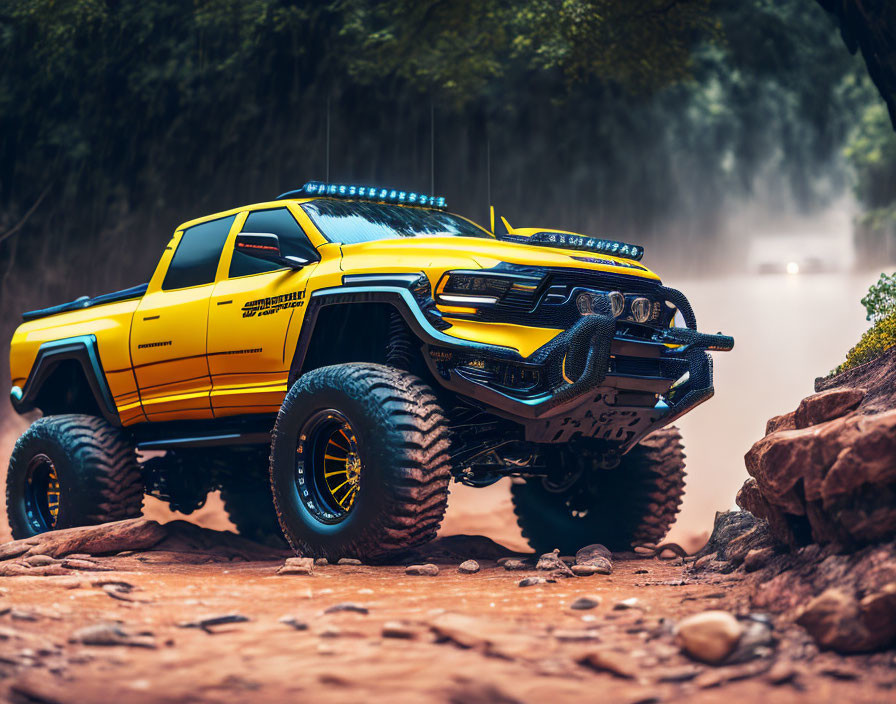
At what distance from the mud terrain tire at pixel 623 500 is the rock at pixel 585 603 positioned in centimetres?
291

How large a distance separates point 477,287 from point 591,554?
2038 millimetres

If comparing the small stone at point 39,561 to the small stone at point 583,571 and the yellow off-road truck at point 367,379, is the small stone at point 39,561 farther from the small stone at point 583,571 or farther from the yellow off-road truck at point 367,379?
the small stone at point 583,571

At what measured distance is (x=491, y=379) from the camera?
573cm

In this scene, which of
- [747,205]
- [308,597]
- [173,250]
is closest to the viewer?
[308,597]

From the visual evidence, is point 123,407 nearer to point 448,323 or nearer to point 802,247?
point 448,323

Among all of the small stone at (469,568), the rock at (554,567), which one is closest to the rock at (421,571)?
the small stone at (469,568)

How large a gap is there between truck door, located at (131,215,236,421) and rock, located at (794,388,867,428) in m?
3.93

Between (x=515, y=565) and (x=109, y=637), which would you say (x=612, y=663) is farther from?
(x=515, y=565)

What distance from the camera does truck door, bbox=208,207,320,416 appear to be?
6652mm

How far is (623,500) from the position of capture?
7.71m

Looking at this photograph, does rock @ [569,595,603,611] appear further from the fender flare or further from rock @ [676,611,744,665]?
the fender flare

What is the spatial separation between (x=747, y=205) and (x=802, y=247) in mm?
5876

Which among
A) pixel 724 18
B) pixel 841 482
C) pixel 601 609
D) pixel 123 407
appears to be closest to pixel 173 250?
pixel 123 407

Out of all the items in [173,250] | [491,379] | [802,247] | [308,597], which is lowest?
[308,597]
